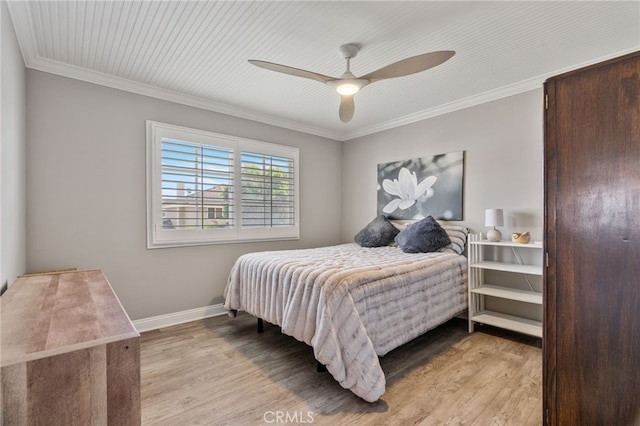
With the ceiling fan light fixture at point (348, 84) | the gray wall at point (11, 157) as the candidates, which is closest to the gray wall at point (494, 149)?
the ceiling fan light fixture at point (348, 84)

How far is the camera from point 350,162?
500 cm

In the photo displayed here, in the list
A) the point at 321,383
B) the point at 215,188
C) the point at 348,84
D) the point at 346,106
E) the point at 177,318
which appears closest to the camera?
the point at 321,383

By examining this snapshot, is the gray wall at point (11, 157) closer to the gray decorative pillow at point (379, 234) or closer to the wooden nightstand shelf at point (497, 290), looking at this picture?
the gray decorative pillow at point (379, 234)

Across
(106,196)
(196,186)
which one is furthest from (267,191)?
(106,196)

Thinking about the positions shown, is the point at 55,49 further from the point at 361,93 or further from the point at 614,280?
the point at 614,280

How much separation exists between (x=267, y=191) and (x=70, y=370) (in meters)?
3.32

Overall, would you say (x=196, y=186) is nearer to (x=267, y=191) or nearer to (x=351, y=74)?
(x=267, y=191)

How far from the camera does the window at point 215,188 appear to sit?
10.7ft

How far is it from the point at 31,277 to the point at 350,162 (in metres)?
4.05

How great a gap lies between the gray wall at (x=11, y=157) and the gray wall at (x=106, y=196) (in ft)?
0.55

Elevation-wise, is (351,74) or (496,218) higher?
(351,74)

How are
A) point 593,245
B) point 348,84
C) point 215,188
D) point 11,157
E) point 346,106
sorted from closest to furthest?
point 593,245
point 11,157
point 348,84
point 346,106
point 215,188

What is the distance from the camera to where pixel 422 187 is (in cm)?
396

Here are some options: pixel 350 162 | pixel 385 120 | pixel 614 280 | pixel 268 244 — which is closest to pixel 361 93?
pixel 385 120
